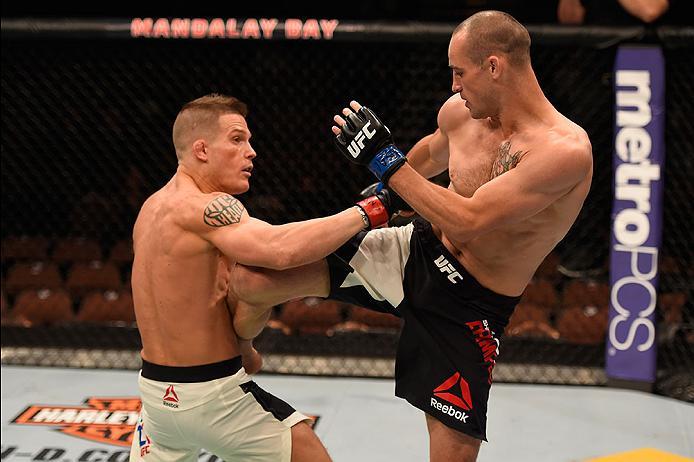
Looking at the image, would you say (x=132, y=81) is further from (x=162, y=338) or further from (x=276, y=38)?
(x=162, y=338)

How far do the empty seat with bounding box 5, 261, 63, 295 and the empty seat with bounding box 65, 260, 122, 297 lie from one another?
72mm

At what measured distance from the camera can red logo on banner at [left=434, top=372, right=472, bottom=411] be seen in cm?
243

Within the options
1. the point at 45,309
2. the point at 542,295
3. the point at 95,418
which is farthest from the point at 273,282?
the point at 45,309

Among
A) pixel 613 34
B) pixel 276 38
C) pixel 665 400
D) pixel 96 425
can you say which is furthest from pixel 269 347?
pixel 613 34

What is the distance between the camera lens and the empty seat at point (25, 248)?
5184 millimetres

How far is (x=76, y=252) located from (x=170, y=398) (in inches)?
123

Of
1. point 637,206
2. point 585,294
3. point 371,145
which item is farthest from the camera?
point 585,294

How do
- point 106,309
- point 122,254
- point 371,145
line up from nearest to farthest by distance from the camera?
point 371,145 < point 106,309 < point 122,254

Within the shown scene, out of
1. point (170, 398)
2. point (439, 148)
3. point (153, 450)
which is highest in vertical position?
point (439, 148)

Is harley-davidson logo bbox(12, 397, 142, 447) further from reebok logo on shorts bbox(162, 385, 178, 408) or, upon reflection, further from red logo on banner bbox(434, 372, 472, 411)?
red logo on banner bbox(434, 372, 472, 411)

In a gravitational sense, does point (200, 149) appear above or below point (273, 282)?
above

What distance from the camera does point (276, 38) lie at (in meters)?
3.99

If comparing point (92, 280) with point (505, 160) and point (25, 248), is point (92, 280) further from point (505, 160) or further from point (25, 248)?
point (505, 160)

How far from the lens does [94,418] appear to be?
3.72m
